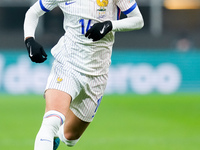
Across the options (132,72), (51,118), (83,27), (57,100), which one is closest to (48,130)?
(51,118)

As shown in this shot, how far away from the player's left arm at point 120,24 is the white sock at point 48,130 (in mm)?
851

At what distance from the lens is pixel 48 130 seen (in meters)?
5.29

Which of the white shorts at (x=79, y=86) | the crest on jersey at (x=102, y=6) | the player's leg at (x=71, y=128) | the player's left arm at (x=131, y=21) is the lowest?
the player's leg at (x=71, y=128)

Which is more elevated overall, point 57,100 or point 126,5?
point 126,5

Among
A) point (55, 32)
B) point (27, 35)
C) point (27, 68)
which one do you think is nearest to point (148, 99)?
point (27, 68)

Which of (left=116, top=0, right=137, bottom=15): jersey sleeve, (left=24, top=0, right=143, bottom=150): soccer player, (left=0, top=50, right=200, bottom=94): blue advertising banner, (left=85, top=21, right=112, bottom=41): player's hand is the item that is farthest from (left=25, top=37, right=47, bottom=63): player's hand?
(left=0, top=50, right=200, bottom=94): blue advertising banner

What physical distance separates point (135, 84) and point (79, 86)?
11226mm

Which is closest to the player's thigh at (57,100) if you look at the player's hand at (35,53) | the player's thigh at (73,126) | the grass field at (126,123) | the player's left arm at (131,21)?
the player's hand at (35,53)

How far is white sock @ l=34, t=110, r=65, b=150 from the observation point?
16.9 feet

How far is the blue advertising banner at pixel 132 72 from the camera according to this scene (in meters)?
16.7

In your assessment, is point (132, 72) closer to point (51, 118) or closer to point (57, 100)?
point (57, 100)

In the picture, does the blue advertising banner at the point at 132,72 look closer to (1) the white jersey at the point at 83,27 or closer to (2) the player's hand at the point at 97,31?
(1) the white jersey at the point at 83,27

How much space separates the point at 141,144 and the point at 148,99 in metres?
7.40

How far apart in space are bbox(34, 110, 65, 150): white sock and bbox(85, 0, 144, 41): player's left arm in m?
0.85
